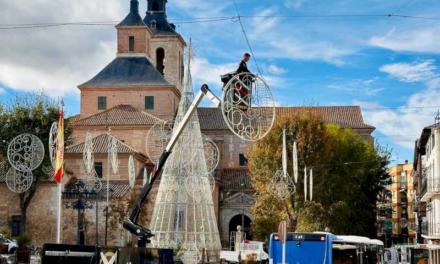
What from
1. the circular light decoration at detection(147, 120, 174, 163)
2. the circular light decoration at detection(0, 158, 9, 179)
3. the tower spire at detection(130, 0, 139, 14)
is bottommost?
the circular light decoration at detection(0, 158, 9, 179)

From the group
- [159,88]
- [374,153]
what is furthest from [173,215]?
[159,88]

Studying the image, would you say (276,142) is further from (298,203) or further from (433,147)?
(433,147)

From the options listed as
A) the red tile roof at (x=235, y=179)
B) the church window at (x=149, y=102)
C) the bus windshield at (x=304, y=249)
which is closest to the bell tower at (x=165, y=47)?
the church window at (x=149, y=102)

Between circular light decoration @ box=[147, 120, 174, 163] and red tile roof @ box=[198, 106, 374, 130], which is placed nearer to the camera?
circular light decoration @ box=[147, 120, 174, 163]

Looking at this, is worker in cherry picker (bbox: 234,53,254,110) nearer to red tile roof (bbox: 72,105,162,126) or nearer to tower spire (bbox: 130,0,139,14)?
red tile roof (bbox: 72,105,162,126)

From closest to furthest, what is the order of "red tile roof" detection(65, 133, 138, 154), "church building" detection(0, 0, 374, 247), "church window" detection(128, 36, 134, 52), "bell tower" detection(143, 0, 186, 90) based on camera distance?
"red tile roof" detection(65, 133, 138, 154) < "church building" detection(0, 0, 374, 247) < "church window" detection(128, 36, 134, 52) < "bell tower" detection(143, 0, 186, 90)

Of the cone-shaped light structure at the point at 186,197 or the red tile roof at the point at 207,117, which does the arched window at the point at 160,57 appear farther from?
the cone-shaped light structure at the point at 186,197

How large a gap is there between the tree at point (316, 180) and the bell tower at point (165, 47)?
29522 mm

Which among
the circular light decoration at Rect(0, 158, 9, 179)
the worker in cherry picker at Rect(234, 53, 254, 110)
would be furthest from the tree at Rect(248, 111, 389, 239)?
the worker in cherry picker at Rect(234, 53, 254, 110)

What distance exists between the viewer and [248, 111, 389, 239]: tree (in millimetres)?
53062

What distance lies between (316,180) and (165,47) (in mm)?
39100

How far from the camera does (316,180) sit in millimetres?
55031

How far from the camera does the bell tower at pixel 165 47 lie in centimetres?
8825

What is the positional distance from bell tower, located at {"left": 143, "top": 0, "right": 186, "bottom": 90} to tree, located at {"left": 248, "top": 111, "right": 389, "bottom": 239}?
29.5m
